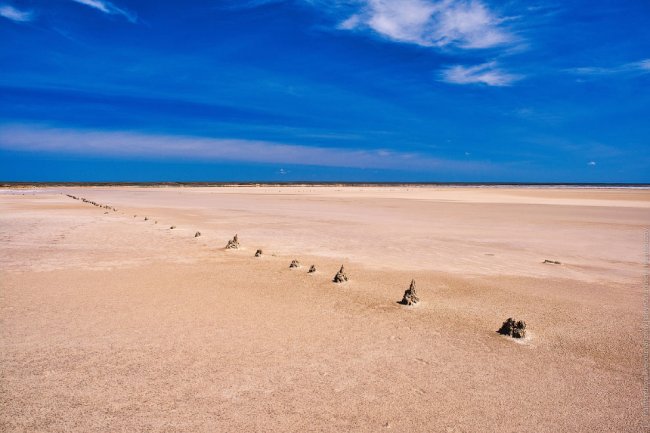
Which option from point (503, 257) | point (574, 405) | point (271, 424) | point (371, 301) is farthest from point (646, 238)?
point (271, 424)

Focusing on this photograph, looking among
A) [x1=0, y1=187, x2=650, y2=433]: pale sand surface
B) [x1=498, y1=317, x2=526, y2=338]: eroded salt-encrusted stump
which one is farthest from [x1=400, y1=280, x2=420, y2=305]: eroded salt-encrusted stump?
[x1=498, y1=317, x2=526, y2=338]: eroded salt-encrusted stump

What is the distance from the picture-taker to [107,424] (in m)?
3.17

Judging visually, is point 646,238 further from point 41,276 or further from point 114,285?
point 41,276

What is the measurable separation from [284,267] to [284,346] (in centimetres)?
410

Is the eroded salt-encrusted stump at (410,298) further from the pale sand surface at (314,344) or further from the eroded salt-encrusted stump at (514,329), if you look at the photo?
the eroded salt-encrusted stump at (514,329)

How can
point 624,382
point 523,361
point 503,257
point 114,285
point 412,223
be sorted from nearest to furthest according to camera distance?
point 624,382
point 523,361
point 114,285
point 503,257
point 412,223

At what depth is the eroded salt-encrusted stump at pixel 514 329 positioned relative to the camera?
5.01 meters

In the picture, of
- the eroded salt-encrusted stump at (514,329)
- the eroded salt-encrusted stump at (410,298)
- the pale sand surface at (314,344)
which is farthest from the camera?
the eroded salt-encrusted stump at (410,298)

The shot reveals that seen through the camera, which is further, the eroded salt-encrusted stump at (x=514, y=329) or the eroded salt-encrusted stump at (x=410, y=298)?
the eroded salt-encrusted stump at (x=410, y=298)

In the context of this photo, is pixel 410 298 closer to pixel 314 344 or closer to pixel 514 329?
pixel 514 329

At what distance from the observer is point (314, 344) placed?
475 centimetres

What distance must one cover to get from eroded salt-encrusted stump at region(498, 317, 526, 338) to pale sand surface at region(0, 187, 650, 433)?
0.60ft

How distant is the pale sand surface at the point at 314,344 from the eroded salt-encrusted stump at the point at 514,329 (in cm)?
18

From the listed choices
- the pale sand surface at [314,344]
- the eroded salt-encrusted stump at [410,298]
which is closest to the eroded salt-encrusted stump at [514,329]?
the pale sand surface at [314,344]
